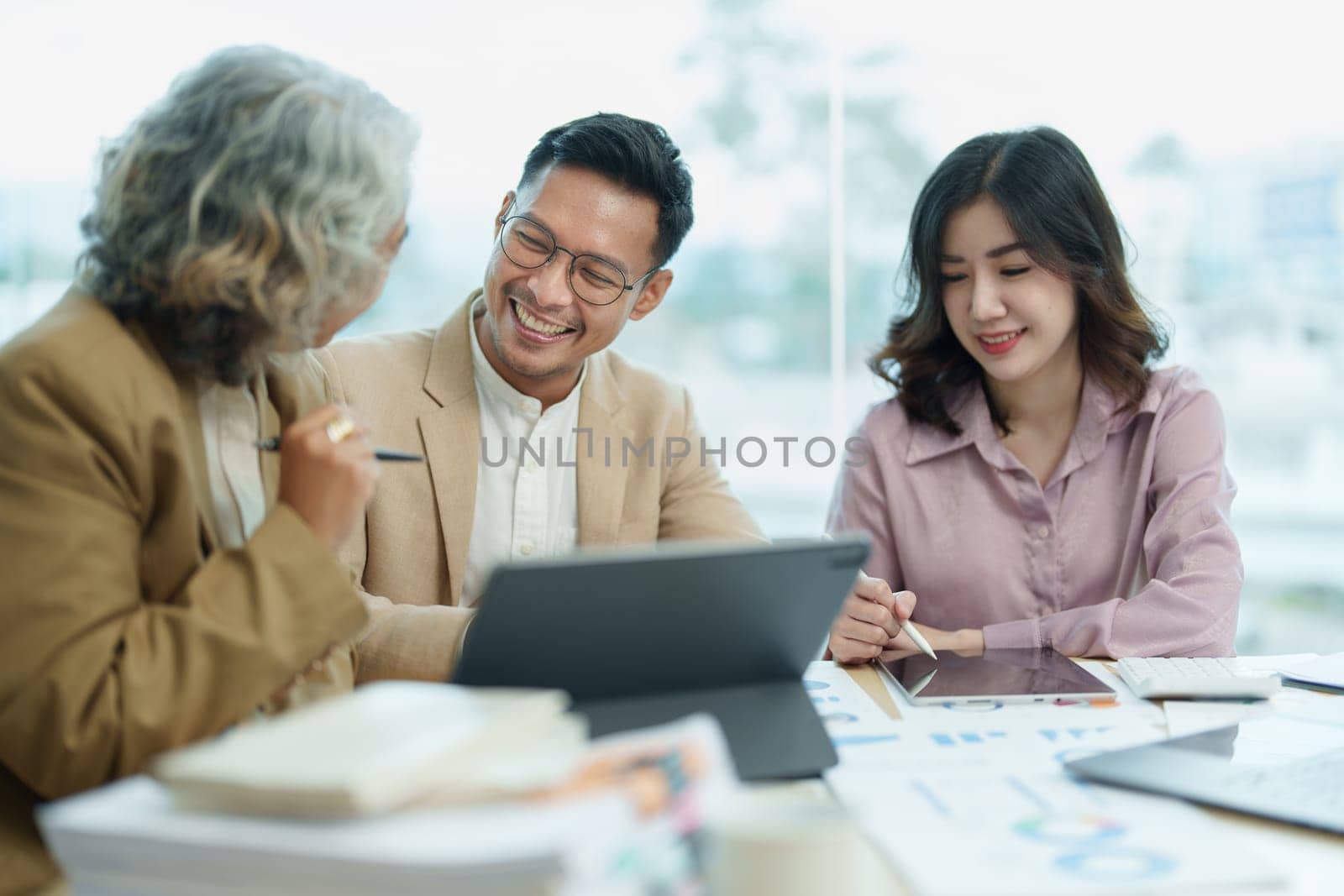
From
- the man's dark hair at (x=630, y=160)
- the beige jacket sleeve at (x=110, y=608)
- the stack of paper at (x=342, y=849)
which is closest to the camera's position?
the stack of paper at (x=342, y=849)

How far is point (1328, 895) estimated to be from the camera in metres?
0.87

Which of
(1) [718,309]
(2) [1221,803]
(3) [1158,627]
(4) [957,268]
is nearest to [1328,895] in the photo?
(2) [1221,803]

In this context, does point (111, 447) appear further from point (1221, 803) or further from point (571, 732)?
point (1221, 803)

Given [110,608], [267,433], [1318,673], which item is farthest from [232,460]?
[1318,673]

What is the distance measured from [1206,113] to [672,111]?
1.78 m

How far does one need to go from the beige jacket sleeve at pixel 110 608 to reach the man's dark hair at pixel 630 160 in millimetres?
1074

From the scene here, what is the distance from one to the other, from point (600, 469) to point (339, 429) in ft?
3.06

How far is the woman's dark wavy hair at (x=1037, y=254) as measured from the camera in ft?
6.72

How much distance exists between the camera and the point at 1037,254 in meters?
2.04

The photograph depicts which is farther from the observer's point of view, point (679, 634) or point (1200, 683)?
point (1200, 683)

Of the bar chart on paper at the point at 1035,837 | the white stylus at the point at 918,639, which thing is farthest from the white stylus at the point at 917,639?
the bar chart on paper at the point at 1035,837

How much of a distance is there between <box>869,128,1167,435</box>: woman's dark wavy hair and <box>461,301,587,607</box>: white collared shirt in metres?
0.70

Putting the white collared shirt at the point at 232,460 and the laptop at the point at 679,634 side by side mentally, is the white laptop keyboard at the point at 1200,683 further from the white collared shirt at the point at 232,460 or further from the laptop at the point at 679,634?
the white collared shirt at the point at 232,460

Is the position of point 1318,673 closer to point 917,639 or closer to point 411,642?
point 917,639
